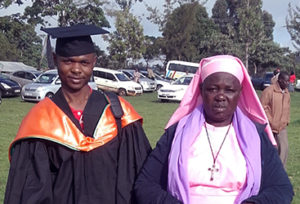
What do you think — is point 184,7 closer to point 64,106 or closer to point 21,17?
point 21,17

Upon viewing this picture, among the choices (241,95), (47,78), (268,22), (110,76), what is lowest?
(110,76)

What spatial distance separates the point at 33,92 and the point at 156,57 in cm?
3034

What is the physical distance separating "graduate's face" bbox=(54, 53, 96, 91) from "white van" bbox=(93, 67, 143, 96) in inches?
959

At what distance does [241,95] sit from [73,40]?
1.15 m

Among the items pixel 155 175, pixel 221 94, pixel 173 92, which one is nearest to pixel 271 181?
pixel 221 94

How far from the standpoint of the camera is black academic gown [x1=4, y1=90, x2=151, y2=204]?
2.79 m

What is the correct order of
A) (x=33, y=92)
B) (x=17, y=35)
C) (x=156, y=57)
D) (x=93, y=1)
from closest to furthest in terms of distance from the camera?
(x=33, y=92)
(x=17, y=35)
(x=93, y=1)
(x=156, y=57)

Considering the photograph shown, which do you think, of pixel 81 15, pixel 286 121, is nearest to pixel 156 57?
pixel 81 15

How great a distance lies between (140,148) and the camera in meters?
3.05

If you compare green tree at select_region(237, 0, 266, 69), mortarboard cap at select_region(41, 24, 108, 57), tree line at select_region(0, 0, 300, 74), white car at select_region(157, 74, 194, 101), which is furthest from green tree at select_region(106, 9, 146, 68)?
mortarboard cap at select_region(41, 24, 108, 57)

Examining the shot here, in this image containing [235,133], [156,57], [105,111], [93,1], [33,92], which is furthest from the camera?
[156,57]

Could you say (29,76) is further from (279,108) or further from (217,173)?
(217,173)

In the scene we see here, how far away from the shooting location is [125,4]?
160 feet

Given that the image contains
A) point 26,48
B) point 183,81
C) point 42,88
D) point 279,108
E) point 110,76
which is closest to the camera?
point 279,108
